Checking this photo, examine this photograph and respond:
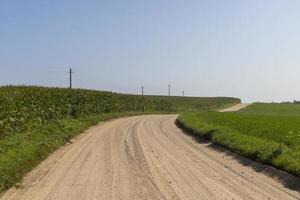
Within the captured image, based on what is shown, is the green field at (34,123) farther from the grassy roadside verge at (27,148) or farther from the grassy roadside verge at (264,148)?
the grassy roadside verge at (264,148)

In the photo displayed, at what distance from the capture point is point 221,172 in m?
16.2

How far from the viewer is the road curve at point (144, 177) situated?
12602 mm

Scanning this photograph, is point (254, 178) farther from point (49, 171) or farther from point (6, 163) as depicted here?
point (6, 163)

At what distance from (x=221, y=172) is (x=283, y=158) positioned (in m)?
2.27

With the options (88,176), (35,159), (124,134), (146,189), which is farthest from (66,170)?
(124,134)

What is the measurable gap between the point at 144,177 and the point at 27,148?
713 centimetres

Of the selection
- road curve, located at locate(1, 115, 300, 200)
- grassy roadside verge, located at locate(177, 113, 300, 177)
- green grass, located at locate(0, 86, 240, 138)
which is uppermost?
green grass, located at locate(0, 86, 240, 138)

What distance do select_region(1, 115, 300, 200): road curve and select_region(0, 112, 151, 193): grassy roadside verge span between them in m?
0.46

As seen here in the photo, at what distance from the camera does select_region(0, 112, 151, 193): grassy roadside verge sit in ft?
50.1

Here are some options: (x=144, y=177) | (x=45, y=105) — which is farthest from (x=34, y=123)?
(x=144, y=177)

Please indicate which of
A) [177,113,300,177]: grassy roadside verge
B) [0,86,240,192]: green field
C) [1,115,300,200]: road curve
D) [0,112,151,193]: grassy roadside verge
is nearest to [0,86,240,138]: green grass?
[0,86,240,192]: green field

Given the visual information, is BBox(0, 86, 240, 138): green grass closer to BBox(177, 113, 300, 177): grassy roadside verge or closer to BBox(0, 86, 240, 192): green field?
BBox(0, 86, 240, 192): green field

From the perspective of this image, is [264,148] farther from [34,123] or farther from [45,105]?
[45,105]

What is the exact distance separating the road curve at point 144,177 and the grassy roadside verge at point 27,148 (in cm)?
46
